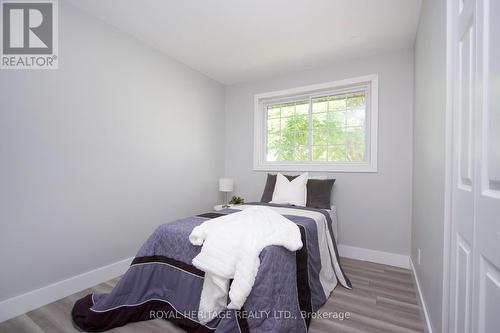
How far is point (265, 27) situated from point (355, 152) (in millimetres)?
1959

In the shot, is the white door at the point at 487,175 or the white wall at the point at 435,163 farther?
the white wall at the point at 435,163

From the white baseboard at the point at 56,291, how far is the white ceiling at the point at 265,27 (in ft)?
8.32

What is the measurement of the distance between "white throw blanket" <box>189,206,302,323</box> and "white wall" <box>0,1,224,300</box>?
133cm

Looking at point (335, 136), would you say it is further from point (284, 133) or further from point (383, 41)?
point (383, 41)

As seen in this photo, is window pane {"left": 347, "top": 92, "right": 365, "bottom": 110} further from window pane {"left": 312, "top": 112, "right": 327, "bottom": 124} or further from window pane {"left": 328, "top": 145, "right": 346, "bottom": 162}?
window pane {"left": 328, "top": 145, "right": 346, "bottom": 162}

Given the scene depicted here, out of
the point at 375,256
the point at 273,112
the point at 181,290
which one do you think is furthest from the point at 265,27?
the point at 375,256

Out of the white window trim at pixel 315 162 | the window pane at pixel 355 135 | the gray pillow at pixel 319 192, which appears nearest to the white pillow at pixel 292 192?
the gray pillow at pixel 319 192

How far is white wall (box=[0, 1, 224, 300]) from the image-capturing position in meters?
1.81

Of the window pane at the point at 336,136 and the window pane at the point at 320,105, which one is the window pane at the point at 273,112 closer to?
the window pane at the point at 320,105

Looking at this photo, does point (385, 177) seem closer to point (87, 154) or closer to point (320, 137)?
point (320, 137)

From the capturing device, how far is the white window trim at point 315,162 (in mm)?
2930

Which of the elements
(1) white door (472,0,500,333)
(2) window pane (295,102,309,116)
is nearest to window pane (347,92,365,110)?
(2) window pane (295,102,309,116)

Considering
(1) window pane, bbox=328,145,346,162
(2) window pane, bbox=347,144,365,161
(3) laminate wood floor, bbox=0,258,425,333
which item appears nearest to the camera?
(3) laminate wood floor, bbox=0,258,425,333

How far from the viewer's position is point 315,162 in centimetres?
339
